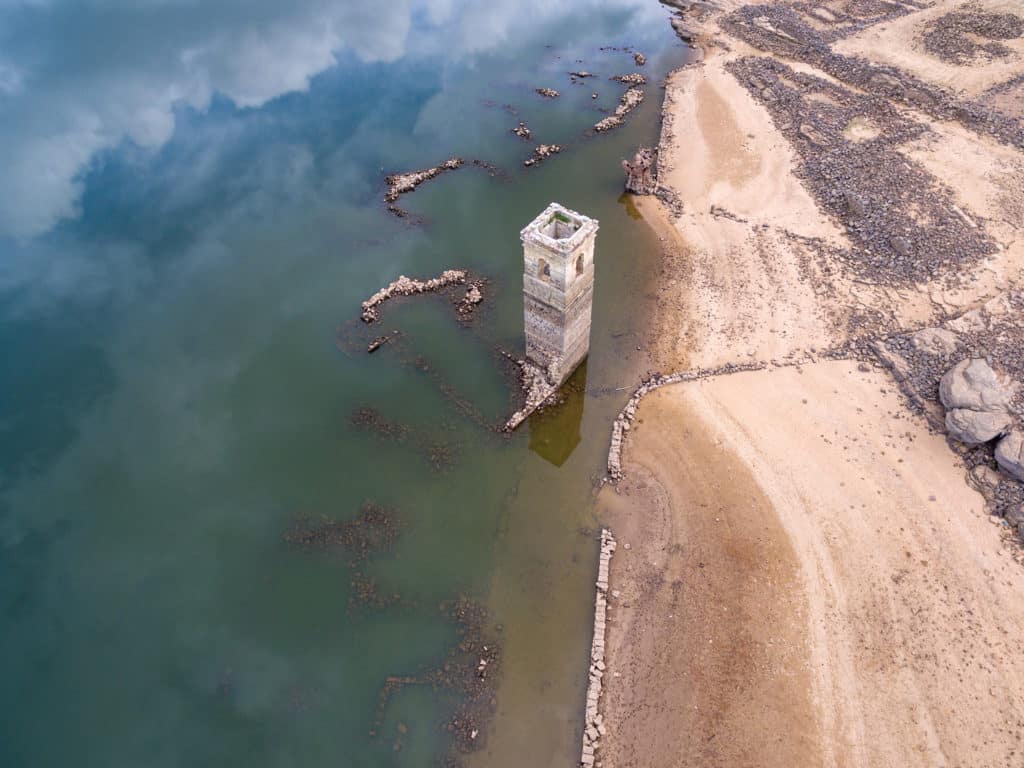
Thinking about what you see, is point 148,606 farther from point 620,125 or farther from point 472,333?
point 620,125

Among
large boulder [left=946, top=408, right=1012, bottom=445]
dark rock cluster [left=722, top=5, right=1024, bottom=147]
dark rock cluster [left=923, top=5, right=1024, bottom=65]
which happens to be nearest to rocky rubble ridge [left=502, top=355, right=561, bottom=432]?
large boulder [left=946, top=408, right=1012, bottom=445]

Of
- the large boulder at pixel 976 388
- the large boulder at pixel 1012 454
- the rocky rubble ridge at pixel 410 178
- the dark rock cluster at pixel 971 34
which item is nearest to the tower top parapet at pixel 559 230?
the large boulder at pixel 976 388

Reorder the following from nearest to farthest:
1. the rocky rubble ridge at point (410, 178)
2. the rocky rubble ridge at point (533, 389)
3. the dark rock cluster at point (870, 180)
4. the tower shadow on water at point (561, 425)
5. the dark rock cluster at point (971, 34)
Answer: the tower shadow on water at point (561, 425) → the rocky rubble ridge at point (533, 389) → the dark rock cluster at point (870, 180) → the rocky rubble ridge at point (410, 178) → the dark rock cluster at point (971, 34)

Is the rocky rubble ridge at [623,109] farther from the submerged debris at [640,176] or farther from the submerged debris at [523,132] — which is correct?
the submerged debris at [640,176]

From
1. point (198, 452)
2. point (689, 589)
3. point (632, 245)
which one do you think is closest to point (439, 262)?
point (632, 245)

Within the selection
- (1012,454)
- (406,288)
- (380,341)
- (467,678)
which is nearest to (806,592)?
(1012,454)

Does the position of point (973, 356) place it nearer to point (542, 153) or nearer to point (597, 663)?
point (597, 663)
